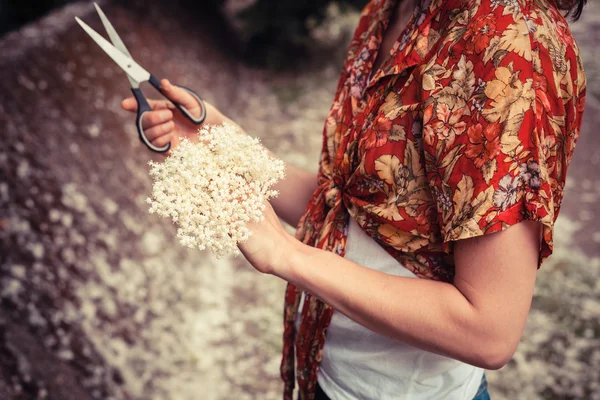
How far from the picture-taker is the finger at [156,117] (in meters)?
1.39

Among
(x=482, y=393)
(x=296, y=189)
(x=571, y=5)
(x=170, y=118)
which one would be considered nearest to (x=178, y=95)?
(x=170, y=118)

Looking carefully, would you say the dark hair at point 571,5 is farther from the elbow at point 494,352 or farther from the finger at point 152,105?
the finger at point 152,105

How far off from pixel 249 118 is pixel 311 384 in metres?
4.56

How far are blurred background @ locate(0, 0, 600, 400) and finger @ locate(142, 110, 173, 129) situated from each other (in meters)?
1.62

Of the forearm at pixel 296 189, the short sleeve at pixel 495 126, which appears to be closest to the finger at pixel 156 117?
the forearm at pixel 296 189

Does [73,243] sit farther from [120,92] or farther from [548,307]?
[548,307]

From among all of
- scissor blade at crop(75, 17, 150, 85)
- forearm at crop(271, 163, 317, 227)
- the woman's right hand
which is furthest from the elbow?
scissor blade at crop(75, 17, 150, 85)

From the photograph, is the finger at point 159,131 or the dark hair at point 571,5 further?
the finger at point 159,131

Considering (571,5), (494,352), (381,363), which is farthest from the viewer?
(381,363)

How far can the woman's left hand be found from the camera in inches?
39.3

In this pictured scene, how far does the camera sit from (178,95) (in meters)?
1.45

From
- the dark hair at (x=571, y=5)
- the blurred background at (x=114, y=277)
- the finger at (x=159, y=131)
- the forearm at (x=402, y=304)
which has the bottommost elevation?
the blurred background at (x=114, y=277)

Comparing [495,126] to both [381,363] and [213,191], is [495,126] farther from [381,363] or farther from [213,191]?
[381,363]

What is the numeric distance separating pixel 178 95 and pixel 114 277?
1941mm
